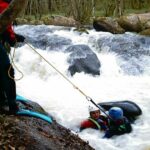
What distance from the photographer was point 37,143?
431 cm

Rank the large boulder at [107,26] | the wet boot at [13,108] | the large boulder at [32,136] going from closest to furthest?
1. the large boulder at [32,136]
2. the wet boot at [13,108]
3. the large boulder at [107,26]

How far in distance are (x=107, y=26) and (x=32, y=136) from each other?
10.8 metres

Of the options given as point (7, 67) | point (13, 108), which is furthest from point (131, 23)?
point (7, 67)

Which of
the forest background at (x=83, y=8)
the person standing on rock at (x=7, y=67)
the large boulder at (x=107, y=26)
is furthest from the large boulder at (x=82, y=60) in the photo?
the person standing on rock at (x=7, y=67)

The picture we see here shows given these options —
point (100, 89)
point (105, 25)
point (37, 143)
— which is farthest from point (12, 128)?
point (105, 25)

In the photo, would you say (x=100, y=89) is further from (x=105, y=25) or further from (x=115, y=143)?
(x=105, y=25)

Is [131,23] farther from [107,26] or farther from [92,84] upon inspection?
[92,84]

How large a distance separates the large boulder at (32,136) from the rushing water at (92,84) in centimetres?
136

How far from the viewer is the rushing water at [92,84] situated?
22.9ft

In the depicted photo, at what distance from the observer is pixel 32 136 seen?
4.41 meters

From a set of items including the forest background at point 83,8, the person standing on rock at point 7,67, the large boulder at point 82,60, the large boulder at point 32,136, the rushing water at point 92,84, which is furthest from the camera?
the forest background at point 83,8

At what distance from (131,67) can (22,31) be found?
516 centimetres

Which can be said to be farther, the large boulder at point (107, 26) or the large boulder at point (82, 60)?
the large boulder at point (107, 26)

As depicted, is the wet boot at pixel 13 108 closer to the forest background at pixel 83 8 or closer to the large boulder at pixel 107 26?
the large boulder at pixel 107 26
